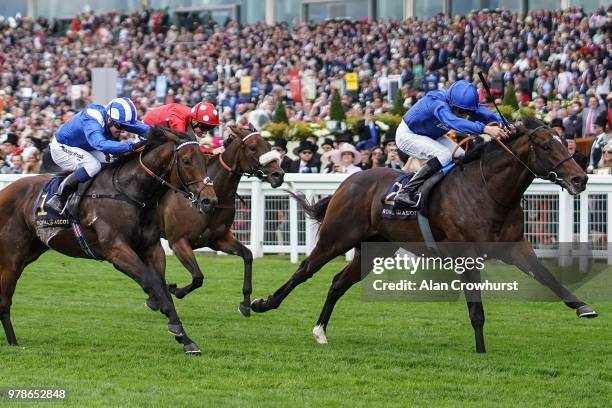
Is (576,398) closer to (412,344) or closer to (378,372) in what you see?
(378,372)

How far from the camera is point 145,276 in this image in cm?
825

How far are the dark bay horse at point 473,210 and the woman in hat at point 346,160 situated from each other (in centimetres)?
519

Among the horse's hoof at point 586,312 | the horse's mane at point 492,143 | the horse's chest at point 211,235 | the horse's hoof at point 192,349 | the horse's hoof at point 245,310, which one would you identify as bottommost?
the horse's hoof at point 245,310

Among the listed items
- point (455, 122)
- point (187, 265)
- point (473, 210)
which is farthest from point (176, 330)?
point (187, 265)

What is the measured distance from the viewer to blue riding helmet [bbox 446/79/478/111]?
878 cm

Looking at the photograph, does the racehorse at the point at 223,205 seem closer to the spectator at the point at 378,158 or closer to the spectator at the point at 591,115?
the spectator at the point at 378,158

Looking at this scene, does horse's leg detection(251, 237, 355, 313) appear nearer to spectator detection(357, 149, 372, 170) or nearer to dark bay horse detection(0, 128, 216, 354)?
dark bay horse detection(0, 128, 216, 354)

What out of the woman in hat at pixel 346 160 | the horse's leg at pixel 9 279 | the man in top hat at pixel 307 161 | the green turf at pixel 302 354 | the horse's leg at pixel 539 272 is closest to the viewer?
the green turf at pixel 302 354

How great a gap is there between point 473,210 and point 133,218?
2.35 metres

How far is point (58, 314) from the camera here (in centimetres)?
1045

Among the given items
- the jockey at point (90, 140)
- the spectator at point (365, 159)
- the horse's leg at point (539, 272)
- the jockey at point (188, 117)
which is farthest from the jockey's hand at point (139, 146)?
the spectator at point (365, 159)

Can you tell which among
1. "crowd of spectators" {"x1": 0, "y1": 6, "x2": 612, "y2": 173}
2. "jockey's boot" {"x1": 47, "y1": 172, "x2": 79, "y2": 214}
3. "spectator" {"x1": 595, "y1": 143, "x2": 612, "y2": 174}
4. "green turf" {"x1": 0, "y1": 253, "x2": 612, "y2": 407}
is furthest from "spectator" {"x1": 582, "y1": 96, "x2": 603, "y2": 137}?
"jockey's boot" {"x1": 47, "y1": 172, "x2": 79, "y2": 214}

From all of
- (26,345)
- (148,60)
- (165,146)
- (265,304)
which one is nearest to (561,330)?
(265,304)

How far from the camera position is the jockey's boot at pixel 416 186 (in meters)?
8.88
